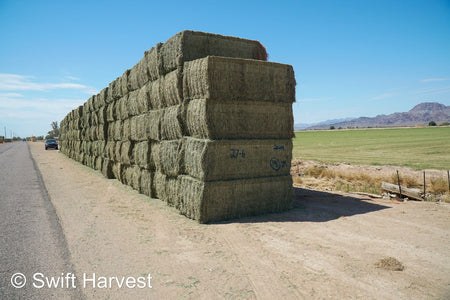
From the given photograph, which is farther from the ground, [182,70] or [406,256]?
[182,70]

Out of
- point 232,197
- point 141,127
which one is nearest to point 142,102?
point 141,127

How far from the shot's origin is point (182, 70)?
8.39 m

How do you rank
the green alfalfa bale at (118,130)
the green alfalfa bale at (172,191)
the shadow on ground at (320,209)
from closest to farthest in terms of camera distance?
the shadow on ground at (320,209)
the green alfalfa bale at (172,191)
the green alfalfa bale at (118,130)

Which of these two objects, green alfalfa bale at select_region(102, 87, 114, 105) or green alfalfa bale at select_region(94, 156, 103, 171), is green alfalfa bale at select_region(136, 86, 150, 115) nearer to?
green alfalfa bale at select_region(102, 87, 114, 105)

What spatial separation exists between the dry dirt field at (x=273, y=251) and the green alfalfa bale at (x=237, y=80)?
312 centimetres

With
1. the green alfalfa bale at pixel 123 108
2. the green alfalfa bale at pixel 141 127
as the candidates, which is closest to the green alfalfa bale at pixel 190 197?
the green alfalfa bale at pixel 141 127

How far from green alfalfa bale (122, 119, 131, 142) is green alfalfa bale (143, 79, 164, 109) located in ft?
8.48

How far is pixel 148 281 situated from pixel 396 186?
30.7ft

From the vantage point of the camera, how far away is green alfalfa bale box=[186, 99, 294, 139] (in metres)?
7.28

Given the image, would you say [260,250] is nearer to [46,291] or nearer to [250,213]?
[250,213]

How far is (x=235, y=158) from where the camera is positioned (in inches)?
297

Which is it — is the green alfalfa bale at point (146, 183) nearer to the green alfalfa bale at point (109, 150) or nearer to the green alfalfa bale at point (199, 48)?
the green alfalfa bale at point (199, 48)

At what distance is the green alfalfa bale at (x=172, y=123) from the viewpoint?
8.30 m

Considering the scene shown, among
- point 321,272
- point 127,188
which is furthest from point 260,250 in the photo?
point 127,188
